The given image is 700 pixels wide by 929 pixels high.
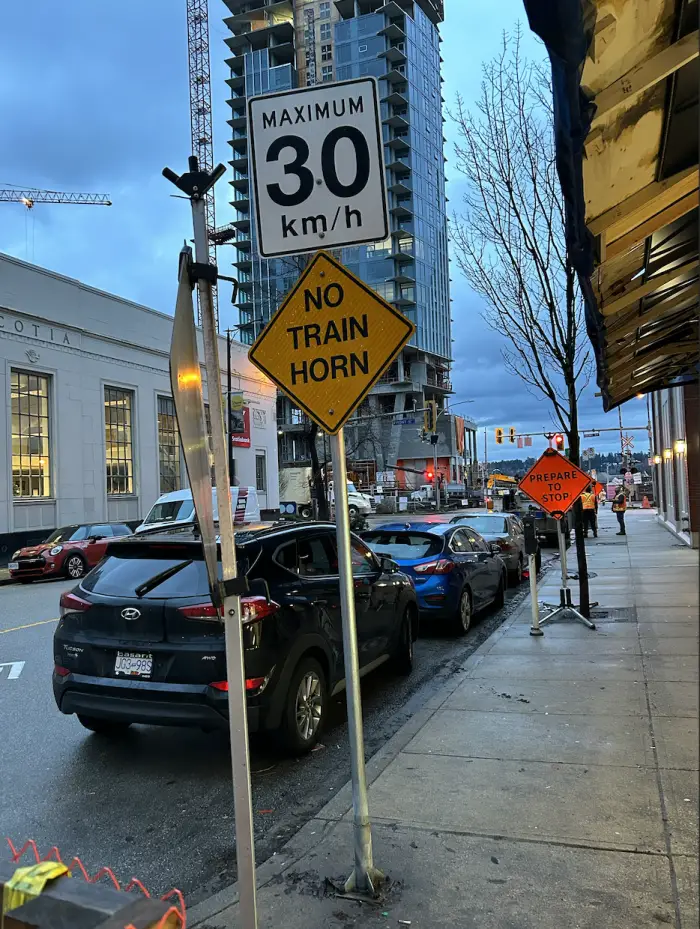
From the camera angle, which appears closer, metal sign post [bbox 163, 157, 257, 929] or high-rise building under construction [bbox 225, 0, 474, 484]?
metal sign post [bbox 163, 157, 257, 929]

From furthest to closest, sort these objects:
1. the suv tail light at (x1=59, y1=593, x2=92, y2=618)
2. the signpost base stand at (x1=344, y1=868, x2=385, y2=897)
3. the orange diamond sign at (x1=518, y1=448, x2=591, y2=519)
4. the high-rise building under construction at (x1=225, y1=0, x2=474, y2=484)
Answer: the high-rise building under construction at (x1=225, y1=0, x2=474, y2=484) < the orange diamond sign at (x1=518, y1=448, x2=591, y2=519) < the suv tail light at (x1=59, y1=593, x2=92, y2=618) < the signpost base stand at (x1=344, y1=868, x2=385, y2=897)

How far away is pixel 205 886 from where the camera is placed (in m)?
3.69

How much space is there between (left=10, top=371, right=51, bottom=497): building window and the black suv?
833 inches

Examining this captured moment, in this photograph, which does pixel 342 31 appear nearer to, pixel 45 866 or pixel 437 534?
pixel 437 534

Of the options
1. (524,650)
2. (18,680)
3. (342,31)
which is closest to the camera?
(18,680)

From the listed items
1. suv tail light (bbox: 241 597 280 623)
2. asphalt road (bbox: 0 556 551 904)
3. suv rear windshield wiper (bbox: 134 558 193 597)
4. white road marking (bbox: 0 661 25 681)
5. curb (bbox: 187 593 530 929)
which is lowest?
asphalt road (bbox: 0 556 551 904)

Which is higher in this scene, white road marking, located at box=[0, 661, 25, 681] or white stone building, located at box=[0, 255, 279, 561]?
white stone building, located at box=[0, 255, 279, 561]

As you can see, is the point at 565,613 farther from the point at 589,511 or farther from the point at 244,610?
the point at 589,511

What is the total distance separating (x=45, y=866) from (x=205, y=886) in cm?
145

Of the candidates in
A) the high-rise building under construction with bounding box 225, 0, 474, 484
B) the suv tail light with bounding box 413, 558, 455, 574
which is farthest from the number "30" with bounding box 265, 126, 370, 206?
the high-rise building under construction with bounding box 225, 0, 474, 484

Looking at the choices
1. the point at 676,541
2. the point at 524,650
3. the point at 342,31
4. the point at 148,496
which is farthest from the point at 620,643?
the point at 342,31

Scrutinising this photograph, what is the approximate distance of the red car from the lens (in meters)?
18.6

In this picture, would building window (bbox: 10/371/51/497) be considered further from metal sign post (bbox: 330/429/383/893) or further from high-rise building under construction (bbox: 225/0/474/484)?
high-rise building under construction (bbox: 225/0/474/484)

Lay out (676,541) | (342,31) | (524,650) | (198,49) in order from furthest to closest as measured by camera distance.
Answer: (198,49), (342,31), (676,541), (524,650)
